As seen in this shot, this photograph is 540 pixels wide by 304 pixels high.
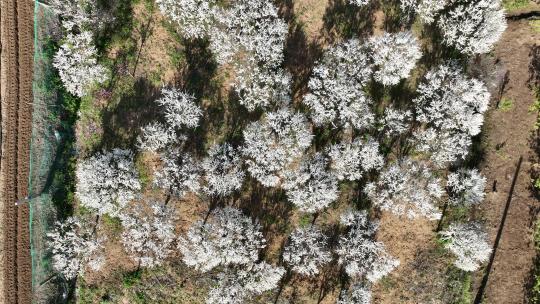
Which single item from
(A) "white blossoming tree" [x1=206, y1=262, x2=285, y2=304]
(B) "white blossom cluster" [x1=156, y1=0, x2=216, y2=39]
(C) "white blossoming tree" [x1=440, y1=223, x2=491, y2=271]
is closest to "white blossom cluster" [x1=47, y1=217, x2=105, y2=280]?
(A) "white blossoming tree" [x1=206, y1=262, x2=285, y2=304]

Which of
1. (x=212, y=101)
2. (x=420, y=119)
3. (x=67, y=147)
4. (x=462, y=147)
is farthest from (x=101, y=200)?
(x=462, y=147)

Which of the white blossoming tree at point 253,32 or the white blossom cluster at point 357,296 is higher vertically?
the white blossoming tree at point 253,32

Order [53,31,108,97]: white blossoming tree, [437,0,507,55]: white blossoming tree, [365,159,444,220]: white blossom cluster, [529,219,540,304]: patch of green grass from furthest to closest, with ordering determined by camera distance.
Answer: [529,219,540,304]: patch of green grass < [53,31,108,97]: white blossoming tree < [365,159,444,220]: white blossom cluster < [437,0,507,55]: white blossoming tree

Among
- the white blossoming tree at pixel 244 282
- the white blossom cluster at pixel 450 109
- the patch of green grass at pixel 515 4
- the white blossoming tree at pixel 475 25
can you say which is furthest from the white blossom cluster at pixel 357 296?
the patch of green grass at pixel 515 4

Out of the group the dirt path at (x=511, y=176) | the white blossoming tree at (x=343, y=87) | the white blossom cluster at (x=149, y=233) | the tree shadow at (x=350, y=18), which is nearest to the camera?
the white blossoming tree at (x=343, y=87)

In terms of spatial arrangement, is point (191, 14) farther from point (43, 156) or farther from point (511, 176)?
point (511, 176)

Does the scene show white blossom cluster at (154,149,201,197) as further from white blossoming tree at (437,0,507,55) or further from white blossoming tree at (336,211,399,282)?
white blossoming tree at (437,0,507,55)

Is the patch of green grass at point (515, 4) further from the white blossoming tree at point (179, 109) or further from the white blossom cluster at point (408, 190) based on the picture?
the white blossoming tree at point (179, 109)
